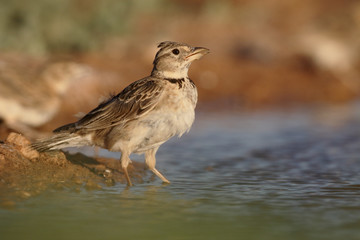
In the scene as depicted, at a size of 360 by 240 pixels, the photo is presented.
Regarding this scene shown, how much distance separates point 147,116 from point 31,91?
352cm

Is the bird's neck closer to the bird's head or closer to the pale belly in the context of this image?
the bird's head

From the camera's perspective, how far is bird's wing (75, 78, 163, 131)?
6.67 metres

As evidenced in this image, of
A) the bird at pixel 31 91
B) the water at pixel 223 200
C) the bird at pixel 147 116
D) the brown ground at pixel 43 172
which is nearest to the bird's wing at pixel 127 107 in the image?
the bird at pixel 147 116

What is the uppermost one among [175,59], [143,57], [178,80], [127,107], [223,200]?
[143,57]

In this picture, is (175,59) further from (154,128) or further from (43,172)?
(43,172)

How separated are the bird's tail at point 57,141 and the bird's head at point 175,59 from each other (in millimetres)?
1121

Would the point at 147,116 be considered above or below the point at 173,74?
below

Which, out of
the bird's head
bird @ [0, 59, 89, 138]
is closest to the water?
the bird's head

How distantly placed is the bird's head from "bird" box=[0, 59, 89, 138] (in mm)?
2709

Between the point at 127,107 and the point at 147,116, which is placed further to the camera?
the point at 127,107

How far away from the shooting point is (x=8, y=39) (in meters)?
14.2

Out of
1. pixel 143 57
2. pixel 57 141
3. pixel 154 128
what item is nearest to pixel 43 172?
pixel 57 141

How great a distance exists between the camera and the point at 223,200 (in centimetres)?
593

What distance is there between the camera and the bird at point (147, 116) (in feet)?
21.6
